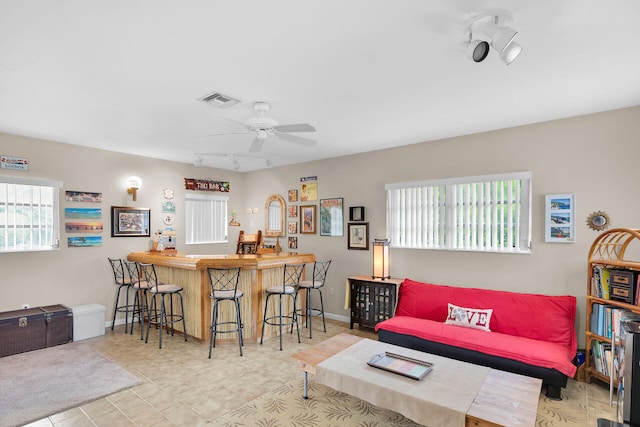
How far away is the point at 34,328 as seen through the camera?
4129mm

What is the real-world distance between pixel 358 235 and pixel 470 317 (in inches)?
80.2

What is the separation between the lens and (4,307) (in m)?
4.20

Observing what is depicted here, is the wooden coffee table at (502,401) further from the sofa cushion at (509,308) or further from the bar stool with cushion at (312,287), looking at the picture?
the bar stool with cushion at (312,287)

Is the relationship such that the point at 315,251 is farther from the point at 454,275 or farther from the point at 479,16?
the point at 479,16

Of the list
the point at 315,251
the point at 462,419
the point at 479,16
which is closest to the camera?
the point at 479,16

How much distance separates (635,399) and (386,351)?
169cm

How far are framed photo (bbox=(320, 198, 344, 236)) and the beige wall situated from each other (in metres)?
0.13

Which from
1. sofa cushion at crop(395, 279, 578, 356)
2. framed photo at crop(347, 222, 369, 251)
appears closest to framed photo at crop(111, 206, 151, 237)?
framed photo at crop(347, 222, 369, 251)

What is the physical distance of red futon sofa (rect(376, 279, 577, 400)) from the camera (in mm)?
2996

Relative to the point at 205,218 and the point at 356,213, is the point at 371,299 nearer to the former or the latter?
the point at 356,213

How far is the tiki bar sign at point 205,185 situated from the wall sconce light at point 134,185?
0.85 metres

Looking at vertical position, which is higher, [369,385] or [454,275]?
[454,275]

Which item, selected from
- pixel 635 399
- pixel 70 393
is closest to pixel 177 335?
pixel 70 393

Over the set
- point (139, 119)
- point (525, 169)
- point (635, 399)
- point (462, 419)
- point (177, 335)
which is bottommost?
point (177, 335)
